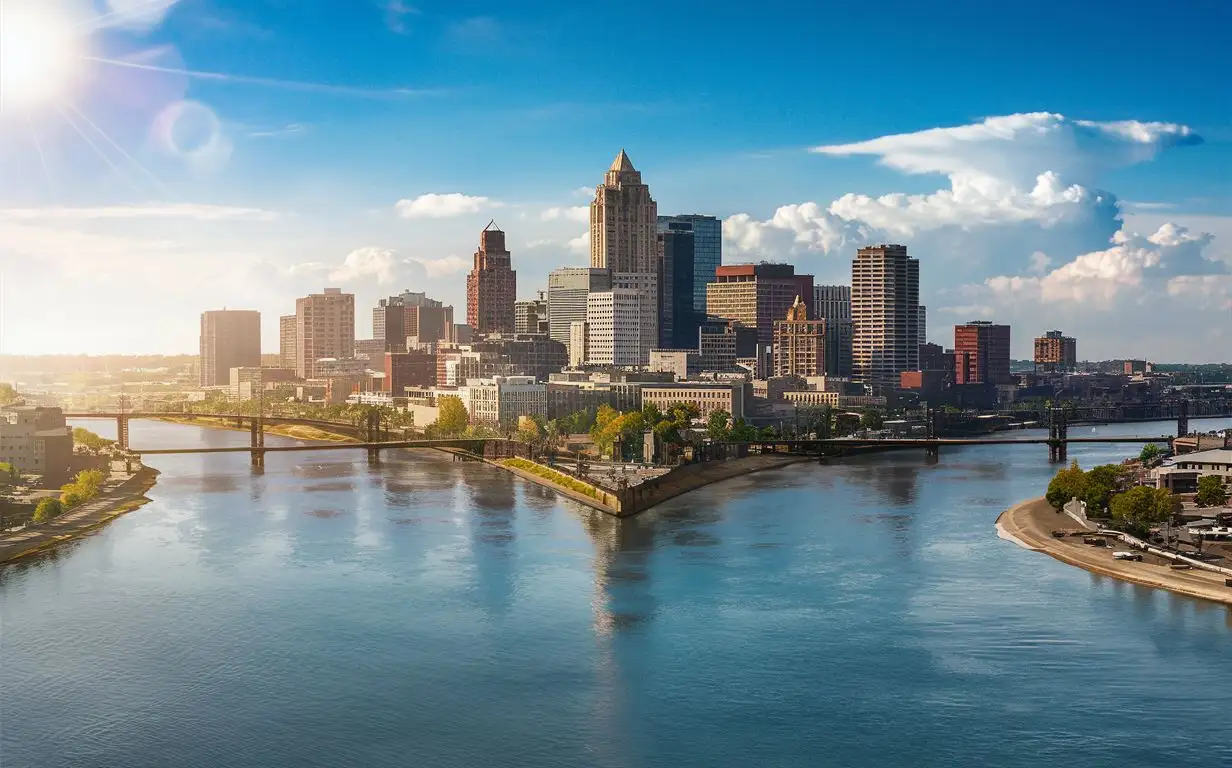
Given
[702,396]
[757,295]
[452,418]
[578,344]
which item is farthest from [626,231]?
[452,418]

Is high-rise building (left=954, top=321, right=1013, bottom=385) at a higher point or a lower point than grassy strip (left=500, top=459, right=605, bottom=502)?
higher

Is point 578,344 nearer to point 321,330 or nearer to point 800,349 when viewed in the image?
point 800,349

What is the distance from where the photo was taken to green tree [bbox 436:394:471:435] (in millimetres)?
69562

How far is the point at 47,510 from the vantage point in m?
34.1

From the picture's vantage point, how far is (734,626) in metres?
23.4

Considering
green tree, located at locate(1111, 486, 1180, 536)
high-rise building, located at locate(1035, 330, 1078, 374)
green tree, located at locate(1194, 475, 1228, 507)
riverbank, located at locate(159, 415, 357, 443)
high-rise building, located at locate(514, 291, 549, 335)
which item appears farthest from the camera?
high-rise building, located at locate(1035, 330, 1078, 374)

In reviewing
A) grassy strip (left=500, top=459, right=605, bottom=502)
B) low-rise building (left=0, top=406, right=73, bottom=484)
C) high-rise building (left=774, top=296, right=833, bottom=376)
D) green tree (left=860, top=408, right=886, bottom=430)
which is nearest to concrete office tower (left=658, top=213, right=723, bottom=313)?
high-rise building (left=774, top=296, right=833, bottom=376)

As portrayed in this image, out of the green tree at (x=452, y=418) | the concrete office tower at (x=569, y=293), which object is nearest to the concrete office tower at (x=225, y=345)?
the concrete office tower at (x=569, y=293)

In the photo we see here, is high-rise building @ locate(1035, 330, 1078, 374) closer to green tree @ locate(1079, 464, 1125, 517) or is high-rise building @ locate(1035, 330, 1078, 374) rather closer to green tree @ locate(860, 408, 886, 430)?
green tree @ locate(860, 408, 886, 430)

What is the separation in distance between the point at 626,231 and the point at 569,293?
654cm

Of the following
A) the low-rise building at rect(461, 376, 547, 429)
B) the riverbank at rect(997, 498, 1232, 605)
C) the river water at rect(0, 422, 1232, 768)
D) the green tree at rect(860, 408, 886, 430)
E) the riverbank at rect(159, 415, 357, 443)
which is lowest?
the river water at rect(0, 422, 1232, 768)

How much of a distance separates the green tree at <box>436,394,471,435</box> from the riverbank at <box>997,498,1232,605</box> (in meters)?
36.3

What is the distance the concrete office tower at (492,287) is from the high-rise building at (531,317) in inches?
42.4

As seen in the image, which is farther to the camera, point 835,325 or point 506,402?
point 835,325
